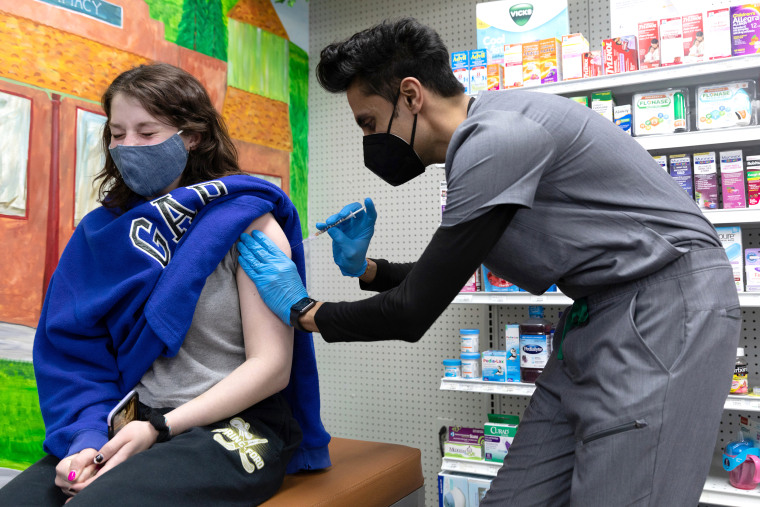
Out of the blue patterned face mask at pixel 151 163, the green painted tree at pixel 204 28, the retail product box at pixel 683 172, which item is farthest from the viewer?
the green painted tree at pixel 204 28

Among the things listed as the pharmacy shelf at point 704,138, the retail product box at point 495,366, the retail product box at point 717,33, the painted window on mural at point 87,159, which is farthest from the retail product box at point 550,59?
the painted window on mural at point 87,159

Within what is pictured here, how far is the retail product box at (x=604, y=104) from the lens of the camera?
8.72 ft

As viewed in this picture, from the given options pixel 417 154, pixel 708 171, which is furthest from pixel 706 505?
pixel 417 154

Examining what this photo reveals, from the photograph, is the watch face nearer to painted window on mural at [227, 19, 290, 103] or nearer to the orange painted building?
the orange painted building

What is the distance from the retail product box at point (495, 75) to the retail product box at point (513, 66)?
A: 0.02 meters

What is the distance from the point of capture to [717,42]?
2426mm

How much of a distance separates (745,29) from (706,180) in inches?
23.9

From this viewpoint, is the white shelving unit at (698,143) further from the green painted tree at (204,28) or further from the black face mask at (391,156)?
the green painted tree at (204,28)

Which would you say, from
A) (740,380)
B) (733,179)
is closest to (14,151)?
(733,179)

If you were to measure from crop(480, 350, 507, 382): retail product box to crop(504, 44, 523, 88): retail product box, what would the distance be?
127 centimetres

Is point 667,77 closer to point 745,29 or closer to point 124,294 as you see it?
point 745,29

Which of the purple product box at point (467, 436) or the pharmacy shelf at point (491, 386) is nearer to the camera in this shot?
the pharmacy shelf at point (491, 386)

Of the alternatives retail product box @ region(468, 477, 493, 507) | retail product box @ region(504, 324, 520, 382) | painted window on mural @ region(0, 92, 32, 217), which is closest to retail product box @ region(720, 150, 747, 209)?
retail product box @ region(504, 324, 520, 382)

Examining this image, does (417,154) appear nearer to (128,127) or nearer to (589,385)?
(589,385)
